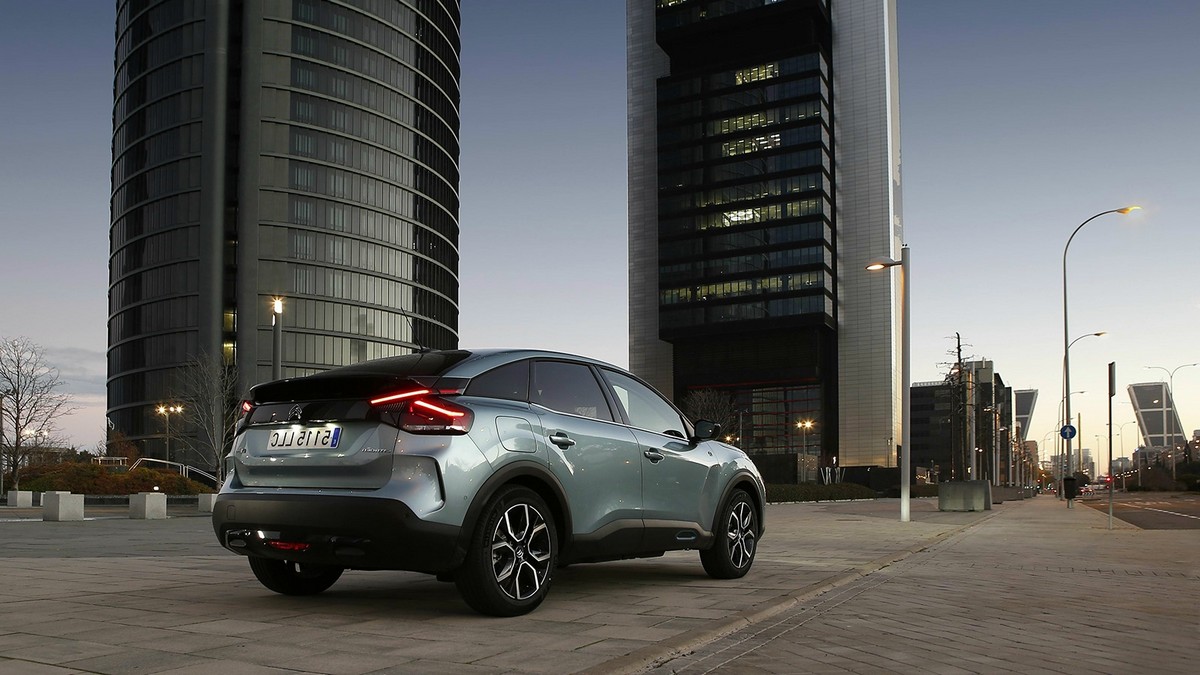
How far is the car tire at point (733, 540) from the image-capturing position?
319 inches

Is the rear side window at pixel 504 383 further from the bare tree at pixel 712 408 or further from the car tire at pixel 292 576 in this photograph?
the bare tree at pixel 712 408

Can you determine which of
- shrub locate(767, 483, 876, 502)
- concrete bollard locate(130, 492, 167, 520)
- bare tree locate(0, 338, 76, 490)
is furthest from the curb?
bare tree locate(0, 338, 76, 490)

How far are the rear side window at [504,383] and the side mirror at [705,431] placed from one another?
1.97 m

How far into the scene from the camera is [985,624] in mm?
6129

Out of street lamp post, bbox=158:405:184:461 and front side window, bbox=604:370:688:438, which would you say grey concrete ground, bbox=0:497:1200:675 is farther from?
street lamp post, bbox=158:405:184:461

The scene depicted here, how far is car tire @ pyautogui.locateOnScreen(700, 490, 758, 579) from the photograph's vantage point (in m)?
8.09

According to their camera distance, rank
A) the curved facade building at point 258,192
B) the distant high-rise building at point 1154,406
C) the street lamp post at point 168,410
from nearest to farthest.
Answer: the street lamp post at point 168,410 < the curved facade building at point 258,192 < the distant high-rise building at point 1154,406

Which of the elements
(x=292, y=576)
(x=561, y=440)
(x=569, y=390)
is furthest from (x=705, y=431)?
(x=292, y=576)

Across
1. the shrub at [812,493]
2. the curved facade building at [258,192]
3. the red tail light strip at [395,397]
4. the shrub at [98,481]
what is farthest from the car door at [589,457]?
the curved facade building at [258,192]

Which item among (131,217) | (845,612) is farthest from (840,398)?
(845,612)

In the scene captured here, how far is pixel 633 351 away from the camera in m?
118

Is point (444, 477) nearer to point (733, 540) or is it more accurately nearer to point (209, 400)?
point (733, 540)

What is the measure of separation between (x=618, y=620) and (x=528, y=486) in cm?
95

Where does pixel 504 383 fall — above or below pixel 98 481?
above
